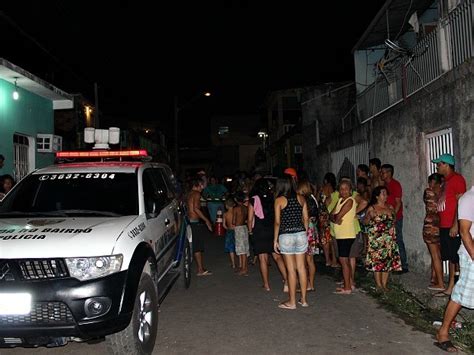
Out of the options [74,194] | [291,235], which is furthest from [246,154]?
[74,194]

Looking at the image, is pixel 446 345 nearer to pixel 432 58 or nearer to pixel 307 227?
pixel 307 227

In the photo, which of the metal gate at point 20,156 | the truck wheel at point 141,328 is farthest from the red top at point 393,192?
the metal gate at point 20,156

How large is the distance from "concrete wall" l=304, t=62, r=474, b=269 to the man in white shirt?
223 centimetres

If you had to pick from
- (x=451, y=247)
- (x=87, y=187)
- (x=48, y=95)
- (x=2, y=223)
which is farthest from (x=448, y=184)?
(x=48, y=95)

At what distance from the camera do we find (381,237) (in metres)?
6.82

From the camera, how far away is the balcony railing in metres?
7.21

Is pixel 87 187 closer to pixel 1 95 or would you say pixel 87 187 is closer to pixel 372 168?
pixel 372 168

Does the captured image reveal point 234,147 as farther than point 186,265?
Yes

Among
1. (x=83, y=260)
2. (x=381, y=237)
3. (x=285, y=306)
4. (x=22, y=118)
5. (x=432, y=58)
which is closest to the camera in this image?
(x=83, y=260)

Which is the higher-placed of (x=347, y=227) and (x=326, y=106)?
(x=326, y=106)

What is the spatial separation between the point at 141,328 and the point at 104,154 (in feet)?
10.4

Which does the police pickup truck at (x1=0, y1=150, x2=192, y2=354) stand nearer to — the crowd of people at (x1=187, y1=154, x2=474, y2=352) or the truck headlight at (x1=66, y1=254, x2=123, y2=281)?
the truck headlight at (x1=66, y1=254, x2=123, y2=281)

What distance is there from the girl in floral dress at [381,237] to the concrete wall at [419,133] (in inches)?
46.6

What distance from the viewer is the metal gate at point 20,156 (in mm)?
11836
